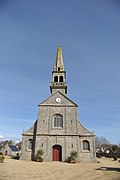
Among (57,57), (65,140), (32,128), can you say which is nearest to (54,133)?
(65,140)

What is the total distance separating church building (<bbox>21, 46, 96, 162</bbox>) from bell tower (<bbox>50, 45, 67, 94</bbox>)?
3.74 meters

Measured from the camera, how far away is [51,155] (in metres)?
Answer: 23.6

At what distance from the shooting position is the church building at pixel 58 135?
78.2 ft

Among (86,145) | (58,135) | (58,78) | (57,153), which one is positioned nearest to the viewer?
(57,153)

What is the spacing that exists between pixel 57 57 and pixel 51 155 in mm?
23319

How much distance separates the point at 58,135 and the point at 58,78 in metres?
13.0

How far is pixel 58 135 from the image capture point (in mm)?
24578

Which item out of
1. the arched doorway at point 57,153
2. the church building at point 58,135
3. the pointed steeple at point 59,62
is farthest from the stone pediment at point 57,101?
the pointed steeple at point 59,62

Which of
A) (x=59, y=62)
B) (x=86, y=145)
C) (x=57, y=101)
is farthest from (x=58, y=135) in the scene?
(x=59, y=62)

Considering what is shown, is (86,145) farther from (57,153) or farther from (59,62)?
(59,62)

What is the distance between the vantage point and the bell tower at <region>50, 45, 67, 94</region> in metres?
31.7

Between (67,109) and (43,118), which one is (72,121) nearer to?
(67,109)

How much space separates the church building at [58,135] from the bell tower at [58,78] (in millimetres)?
3739

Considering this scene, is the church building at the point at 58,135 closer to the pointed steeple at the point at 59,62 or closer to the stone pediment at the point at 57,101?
the stone pediment at the point at 57,101
